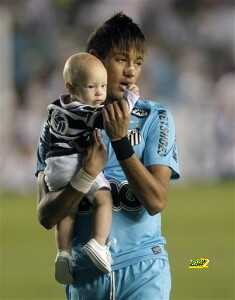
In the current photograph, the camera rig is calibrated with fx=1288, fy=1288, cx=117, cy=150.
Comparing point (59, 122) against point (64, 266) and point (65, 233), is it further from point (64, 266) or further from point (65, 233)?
point (64, 266)

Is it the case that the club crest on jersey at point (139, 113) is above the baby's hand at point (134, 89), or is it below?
below

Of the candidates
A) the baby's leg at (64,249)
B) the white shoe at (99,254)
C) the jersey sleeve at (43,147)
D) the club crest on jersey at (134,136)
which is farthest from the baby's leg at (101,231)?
the jersey sleeve at (43,147)

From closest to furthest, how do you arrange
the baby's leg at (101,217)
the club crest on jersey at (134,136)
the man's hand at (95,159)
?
the man's hand at (95,159) < the baby's leg at (101,217) < the club crest on jersey at (134,136)

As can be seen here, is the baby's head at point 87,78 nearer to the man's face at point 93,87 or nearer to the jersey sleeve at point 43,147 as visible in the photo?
the man's face at point 93,87

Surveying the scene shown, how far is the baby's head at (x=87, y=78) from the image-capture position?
566 cm

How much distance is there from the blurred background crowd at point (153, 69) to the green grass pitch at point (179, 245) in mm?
712

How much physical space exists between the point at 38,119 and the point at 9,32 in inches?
92.8

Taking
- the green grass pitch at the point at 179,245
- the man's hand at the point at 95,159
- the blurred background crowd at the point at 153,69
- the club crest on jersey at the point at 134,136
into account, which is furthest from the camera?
the blurred background crowd at the point at 153,69

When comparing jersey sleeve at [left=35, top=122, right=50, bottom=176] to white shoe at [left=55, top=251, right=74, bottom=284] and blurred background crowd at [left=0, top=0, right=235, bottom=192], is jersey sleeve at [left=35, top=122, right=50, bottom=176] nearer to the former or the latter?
white shoe at [left=55, top=251, right=74, bottom=284]

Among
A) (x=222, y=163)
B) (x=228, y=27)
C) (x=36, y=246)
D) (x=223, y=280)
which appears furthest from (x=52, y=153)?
(x=228, y=27)

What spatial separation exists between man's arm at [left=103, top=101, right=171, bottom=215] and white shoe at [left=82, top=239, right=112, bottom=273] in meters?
0.27

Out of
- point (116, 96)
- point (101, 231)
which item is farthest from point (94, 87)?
point (101, 231)

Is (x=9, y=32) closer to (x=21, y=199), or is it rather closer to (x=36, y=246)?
(x=21, y=199)

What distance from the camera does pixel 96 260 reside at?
5.66 m
